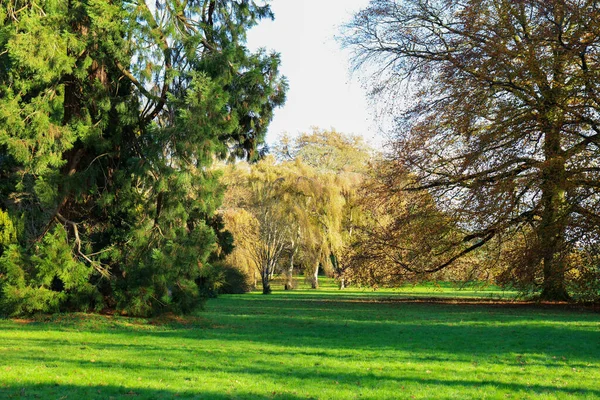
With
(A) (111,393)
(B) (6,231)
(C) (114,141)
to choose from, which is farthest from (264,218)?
(A) (111,393)

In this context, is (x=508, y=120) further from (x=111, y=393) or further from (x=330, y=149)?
(x=330, y=149)

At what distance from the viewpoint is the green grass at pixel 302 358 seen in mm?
7605

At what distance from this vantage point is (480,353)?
10.9 metres

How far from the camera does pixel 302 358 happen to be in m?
10.2

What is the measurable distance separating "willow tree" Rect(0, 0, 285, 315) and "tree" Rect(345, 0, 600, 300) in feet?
25.0

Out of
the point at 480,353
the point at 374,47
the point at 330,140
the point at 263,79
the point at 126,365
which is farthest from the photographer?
the point at 330,140

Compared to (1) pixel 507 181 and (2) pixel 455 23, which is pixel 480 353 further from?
(2) pixel 455 23

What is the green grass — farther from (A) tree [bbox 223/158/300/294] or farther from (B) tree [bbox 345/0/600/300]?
(A) tree [bbox 223/158/300/294]

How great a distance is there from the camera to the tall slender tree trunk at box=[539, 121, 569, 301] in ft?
64.0

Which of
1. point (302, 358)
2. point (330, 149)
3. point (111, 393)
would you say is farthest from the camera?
point (330, 149)

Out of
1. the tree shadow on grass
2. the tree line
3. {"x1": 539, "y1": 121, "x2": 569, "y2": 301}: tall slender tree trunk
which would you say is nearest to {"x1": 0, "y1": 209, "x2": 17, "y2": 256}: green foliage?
the tree line

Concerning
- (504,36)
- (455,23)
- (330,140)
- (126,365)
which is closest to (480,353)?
(126,365)

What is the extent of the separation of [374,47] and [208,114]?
12.6 meters

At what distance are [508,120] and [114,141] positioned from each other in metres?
12.6
